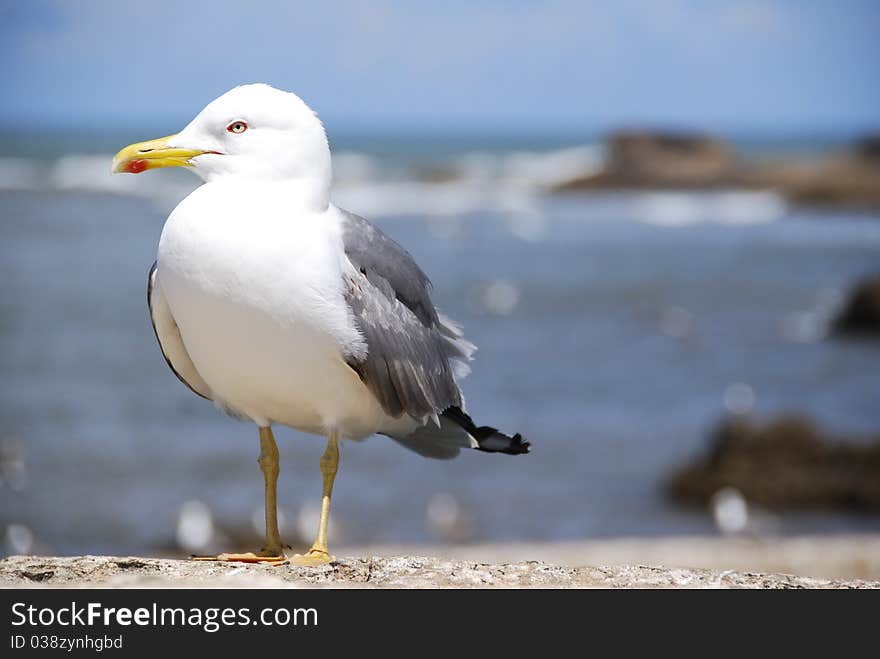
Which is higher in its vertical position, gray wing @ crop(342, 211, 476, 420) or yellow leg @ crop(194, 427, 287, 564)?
gray wing @ crop(342, 211, 476, 420)

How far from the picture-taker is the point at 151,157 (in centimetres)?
437

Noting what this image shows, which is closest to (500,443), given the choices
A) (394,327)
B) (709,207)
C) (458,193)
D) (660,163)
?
(394,327)

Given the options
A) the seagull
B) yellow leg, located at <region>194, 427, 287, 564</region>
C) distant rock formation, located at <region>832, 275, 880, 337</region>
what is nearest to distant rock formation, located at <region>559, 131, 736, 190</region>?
distant rock formation, located at <region>832, 275, 880, 337</region>

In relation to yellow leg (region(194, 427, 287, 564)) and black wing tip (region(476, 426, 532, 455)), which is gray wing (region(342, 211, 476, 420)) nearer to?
black wing tip (region(476, 426, 532, 455))

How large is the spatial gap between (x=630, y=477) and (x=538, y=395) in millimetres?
2778

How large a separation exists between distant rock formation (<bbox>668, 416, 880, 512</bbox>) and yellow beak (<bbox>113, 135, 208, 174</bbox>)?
353 inches

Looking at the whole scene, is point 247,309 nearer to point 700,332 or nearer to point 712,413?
point 712,413

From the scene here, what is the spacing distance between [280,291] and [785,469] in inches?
377

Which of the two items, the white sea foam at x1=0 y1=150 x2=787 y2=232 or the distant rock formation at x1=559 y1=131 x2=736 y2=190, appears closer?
the white sea foam at x1=0 y1=150 x2=787 y2=232

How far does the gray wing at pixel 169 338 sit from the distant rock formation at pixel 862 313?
54.7 feet

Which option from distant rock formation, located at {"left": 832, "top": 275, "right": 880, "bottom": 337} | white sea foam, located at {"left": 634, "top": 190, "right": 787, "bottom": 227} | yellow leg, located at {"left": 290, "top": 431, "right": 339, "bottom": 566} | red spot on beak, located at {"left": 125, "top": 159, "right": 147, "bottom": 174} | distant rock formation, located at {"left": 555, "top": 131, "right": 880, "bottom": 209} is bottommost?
yellow leg, located at {"left": 290, "top": 431, "right": 339, "bottom": 566}

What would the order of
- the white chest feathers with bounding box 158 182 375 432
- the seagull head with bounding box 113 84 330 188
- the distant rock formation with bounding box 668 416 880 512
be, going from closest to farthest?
1. the white chest feathers with bounding box 158 182 375 432
2. the seagull head with bounding box 113 84 330 188
3. the distant rock formation with bounding box 668 416 880 512

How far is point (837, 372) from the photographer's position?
17.8 m

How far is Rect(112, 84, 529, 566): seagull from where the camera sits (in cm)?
409
